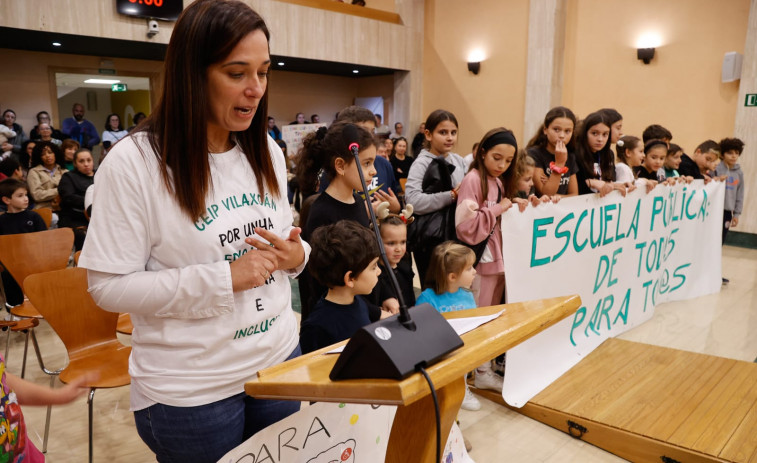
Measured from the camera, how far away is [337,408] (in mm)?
1389

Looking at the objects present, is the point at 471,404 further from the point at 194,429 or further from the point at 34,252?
the point at 34,252

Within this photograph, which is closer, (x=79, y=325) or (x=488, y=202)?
(x=79, y=325)

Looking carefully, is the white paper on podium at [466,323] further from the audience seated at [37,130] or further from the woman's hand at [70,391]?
the audience seated at [37,130]

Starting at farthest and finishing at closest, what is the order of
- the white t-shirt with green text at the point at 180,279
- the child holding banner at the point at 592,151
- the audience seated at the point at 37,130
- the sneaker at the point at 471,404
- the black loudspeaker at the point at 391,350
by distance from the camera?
the audience seated at the point at 37,130
the child holding banner at the point at 592,151
the sneaker at the point at 471,404
the white t-shirt with green text at the point at 180,279
the black loudspeaker at the point at 391,350

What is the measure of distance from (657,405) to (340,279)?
5.73ft

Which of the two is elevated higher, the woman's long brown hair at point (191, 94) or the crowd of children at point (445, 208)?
the woman's long brown hair at point (191, 94)

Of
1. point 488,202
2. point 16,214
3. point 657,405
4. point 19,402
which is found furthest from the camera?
point 16,214

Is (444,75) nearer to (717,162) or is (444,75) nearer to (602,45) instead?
(602,45)

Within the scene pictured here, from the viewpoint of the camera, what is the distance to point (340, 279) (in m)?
1.74

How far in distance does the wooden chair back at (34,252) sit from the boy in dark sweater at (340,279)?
2083 mm

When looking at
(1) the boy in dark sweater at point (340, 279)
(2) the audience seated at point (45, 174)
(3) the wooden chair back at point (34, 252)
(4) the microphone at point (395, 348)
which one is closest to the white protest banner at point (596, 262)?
(1) the boy in dark sweater at point (340, 279)

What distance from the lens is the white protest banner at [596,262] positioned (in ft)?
8.81

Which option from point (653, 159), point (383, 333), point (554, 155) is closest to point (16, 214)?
point (554, 155)

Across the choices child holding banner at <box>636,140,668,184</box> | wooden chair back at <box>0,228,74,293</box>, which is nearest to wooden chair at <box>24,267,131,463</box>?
wooden chair back at <box>0,228,74,293</box>
